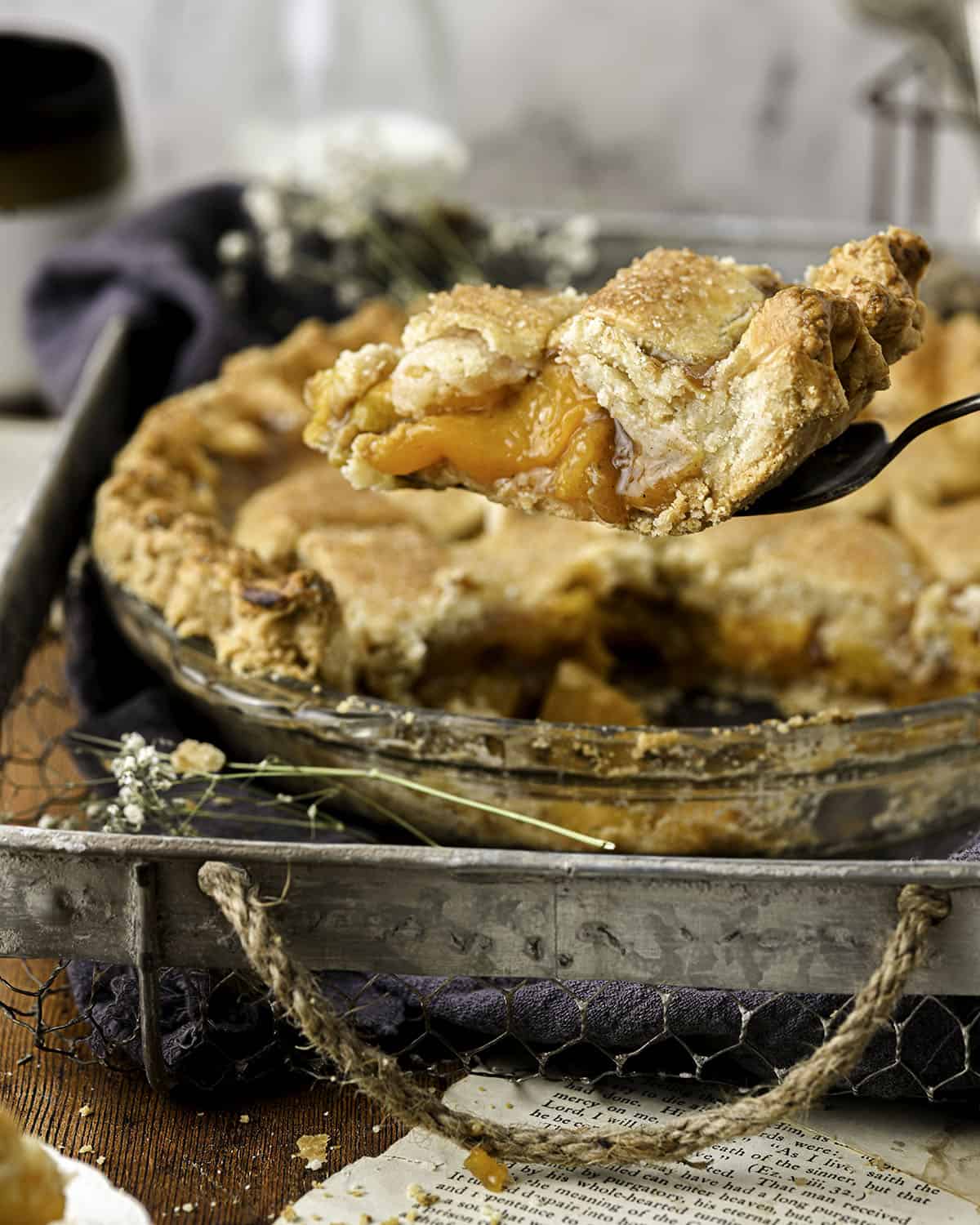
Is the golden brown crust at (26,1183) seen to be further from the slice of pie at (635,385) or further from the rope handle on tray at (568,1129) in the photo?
the slice of pie at (635,385)

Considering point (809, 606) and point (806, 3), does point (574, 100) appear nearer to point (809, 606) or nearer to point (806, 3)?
point (806, 3)

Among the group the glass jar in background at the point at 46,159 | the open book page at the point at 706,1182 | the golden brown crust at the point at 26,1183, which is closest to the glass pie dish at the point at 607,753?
the open book page at the point at 706,1182

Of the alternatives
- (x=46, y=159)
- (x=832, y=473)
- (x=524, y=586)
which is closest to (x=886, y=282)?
(x=832, y=473)

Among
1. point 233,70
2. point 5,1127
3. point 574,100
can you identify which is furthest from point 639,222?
point 5,1127

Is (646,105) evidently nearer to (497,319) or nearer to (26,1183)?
(497,319)

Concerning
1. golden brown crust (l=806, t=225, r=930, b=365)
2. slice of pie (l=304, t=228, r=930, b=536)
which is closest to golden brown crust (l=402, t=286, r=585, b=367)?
slice of pie (l=304, t=228, r=930, b=536)
